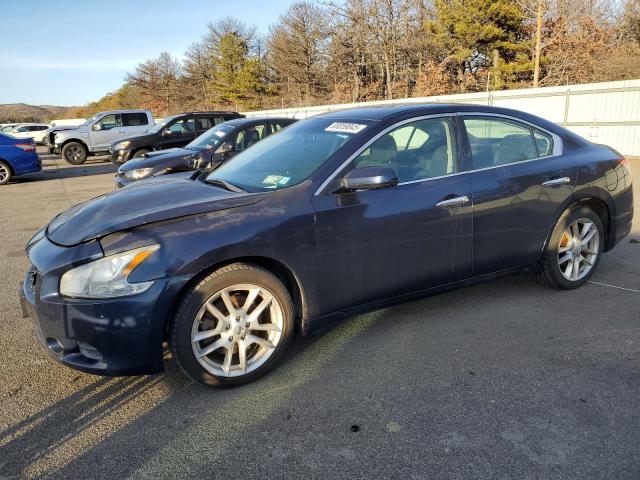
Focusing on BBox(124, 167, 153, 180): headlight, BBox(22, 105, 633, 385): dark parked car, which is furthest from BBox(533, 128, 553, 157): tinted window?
BBox(124, 167, 153, 180): headlight

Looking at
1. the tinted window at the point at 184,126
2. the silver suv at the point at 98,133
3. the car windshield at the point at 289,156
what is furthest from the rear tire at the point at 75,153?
the car windshield at the point at 289,156

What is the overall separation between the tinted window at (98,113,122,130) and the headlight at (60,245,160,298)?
18.7 metres

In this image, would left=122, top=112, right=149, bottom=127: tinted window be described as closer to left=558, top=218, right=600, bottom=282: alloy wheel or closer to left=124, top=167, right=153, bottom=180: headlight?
left=124, top=167, right=153, bottom=180: headlight

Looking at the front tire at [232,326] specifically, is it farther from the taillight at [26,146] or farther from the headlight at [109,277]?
the taillight at [26,146]

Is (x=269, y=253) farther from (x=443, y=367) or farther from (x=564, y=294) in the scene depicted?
(x=564, y=294)

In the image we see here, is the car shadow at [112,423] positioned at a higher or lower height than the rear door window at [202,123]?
lower

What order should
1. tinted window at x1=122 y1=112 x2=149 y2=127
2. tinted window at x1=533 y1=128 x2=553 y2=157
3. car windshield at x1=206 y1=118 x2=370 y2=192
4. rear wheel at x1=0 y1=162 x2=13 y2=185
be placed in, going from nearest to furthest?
car windshield at x1=206 y1=118 x2=370 y2=192, tinted window at x1=533 y1=128 x2=553 y2=157, rear wheel at x1=0 y1=162 x2=13 y2=185, tinted window at x1=122 y1=112 x2=149 y2=127

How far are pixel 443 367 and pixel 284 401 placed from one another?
40.4 inches

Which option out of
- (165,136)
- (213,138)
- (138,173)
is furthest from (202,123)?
(138,173)

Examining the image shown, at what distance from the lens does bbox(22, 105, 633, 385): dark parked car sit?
8.76 ft

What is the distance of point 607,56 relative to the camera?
993 inches

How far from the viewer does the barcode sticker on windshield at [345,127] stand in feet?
11.3

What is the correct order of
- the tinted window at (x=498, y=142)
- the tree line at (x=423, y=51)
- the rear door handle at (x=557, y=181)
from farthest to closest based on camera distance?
the tree line at (x=423, y=51) < the rear door handle at (x=557, y=181) < the tinted window at (x=498, y=142)

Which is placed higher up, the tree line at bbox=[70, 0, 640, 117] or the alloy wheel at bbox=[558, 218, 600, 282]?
the tree line at bbox=[70, 0, 640, 117]
